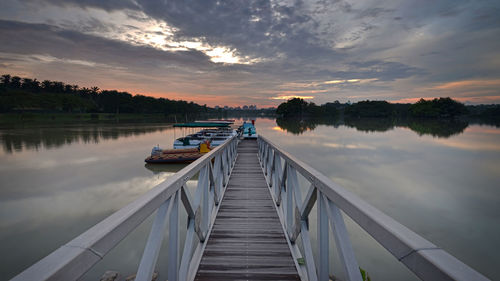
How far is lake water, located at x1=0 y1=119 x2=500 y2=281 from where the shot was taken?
22.2 ft

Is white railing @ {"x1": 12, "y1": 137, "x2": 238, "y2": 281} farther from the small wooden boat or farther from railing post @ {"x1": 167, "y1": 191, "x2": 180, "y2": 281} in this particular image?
the small wooden boat

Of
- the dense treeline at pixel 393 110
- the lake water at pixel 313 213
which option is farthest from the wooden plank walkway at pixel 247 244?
the dense treeline at pixel 393 110

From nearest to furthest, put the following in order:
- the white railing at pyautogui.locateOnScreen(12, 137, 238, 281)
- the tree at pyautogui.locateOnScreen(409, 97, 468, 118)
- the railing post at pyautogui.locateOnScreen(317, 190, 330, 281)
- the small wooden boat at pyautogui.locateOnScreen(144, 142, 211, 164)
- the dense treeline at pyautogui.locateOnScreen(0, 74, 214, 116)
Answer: the white railing at pyautogui.locateOnScreen(12, 137, 238, 281) < the railing post at pyautogui.locateOnScreen(317, 190, 330, 281) < the small wooden boat at pyautogui.locateOnScreen(144, 142, 211, 164) < the dense treeline at pyautogui.locateOnScreen(0, 74, 214, 116) < the tree at pyautogui.locateOnScreen(409, 97, 468, 118)

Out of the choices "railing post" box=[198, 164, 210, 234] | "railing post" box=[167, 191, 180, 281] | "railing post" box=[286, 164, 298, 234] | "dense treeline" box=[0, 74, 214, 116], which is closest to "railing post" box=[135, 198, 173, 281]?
"railing post" box=[167, 191, 180, 281]

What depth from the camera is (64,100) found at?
8375 cm

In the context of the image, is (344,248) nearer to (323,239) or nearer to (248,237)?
(323,239)

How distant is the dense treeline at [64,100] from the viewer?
75356mm

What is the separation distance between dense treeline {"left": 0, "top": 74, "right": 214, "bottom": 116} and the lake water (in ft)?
233

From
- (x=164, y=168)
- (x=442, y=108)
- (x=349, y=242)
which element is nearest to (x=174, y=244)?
(x=349, y=242)

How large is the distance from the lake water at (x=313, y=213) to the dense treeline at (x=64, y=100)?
71.1 meters

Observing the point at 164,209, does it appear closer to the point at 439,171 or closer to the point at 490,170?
the point at 439,171

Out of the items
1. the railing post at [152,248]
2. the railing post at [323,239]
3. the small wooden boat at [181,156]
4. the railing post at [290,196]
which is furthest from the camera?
the small wooden boat at [181,156]

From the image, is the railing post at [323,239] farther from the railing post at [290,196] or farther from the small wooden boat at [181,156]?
the small wooden boat at [181,156]

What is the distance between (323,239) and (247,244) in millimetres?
1602
